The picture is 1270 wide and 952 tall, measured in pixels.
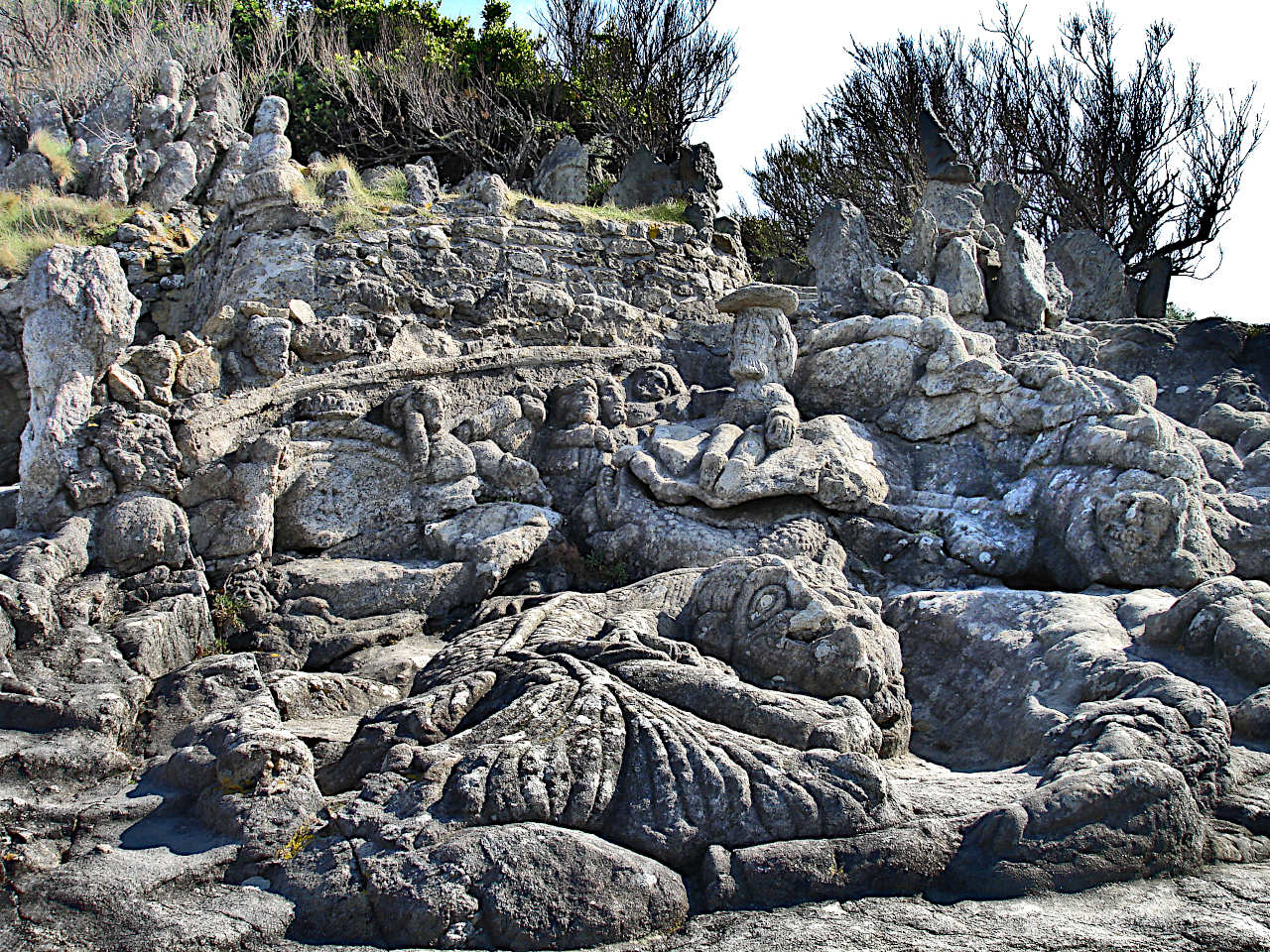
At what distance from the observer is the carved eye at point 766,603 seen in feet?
17.6

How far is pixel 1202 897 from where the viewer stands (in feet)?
12.2

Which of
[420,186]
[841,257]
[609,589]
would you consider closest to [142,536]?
[609,589]

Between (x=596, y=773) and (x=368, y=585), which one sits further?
(x=368, y=585)

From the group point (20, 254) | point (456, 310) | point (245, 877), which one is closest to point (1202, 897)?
point (245, 877)

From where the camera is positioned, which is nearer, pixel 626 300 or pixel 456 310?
pixel 456 310

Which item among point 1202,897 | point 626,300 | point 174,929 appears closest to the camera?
point 174,929

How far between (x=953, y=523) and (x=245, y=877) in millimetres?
5667

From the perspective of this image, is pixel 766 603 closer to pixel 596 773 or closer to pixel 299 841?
pixel 596 773

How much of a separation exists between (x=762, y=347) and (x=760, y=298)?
17.6 inches

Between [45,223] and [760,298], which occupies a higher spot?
[45,223]

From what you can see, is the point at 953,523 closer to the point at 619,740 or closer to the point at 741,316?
the point at 741,316

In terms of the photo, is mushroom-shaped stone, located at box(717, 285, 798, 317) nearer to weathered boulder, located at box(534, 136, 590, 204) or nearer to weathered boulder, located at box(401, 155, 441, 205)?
weathered boulder, located at box(401, 155, 441, 205)

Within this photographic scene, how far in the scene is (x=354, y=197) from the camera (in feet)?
30.8

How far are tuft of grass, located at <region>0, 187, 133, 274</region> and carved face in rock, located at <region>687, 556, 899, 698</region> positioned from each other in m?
8.71
